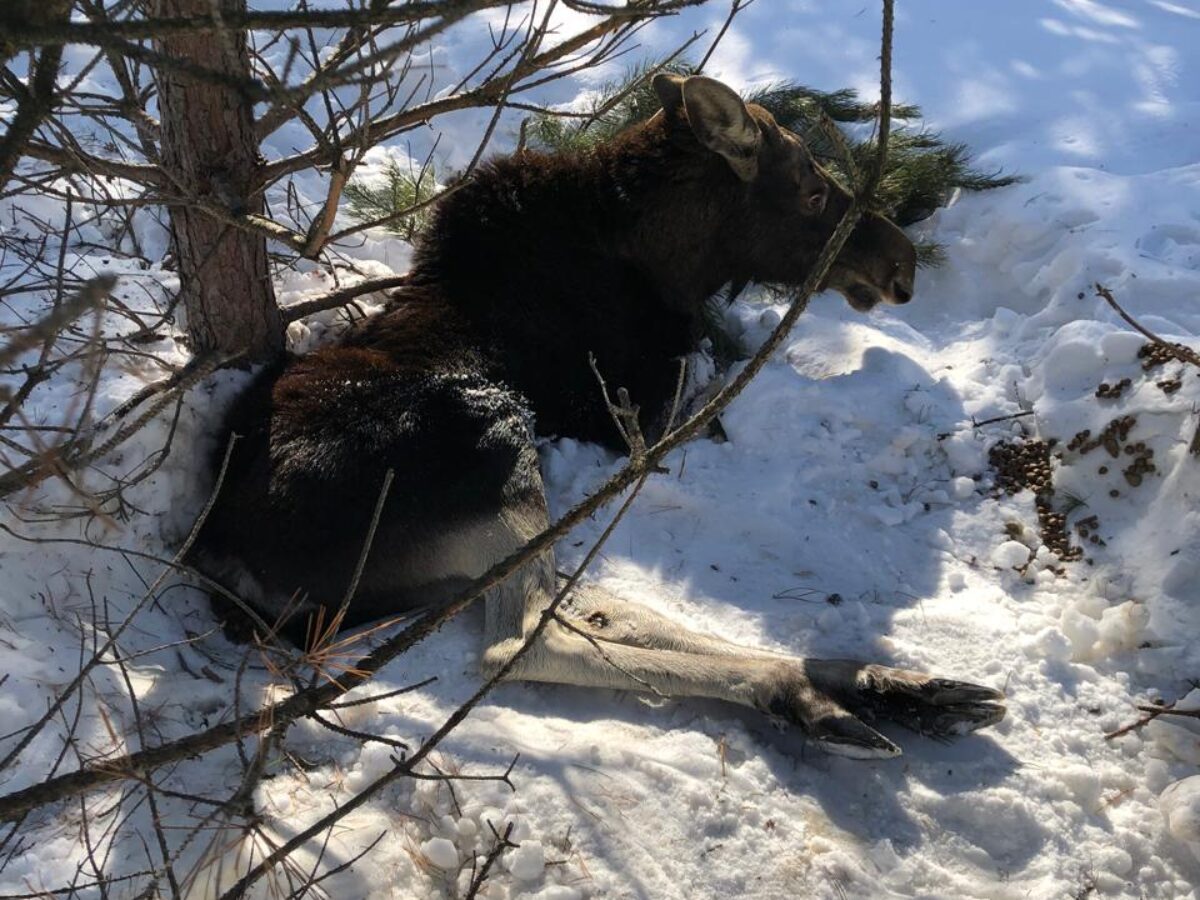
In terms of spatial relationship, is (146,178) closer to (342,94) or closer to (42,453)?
(42,453)

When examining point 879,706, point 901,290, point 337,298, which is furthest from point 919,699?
point 337,298

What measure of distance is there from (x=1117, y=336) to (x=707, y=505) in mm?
2191

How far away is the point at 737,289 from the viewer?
18.8 feet

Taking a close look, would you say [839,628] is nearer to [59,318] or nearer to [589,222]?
[589,222]

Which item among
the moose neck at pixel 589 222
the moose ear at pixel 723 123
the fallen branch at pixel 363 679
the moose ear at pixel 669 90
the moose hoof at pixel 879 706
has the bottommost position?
the moose hoof at pixel 879 706

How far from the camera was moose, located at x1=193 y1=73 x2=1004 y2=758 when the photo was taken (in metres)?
3.82

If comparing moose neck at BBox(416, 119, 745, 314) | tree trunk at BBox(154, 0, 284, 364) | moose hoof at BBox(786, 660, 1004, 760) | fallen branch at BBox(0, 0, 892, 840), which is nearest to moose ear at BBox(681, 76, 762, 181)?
moose neck at BBox(416, 119, 745, 314)

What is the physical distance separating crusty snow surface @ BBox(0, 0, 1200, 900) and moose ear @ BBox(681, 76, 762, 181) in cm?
119

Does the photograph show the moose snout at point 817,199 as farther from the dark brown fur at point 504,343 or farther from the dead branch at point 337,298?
the dead branch at point 337,298

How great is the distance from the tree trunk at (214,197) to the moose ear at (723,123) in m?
2.06

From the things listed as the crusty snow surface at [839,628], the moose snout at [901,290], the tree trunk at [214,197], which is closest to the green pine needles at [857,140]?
the crusty snow surface at [839,628]

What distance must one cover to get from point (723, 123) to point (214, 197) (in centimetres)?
245

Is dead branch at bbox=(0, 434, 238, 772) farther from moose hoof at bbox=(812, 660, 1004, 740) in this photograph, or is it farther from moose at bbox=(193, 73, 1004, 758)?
moose hoof at bbox=(812, 660, 1004, 740)

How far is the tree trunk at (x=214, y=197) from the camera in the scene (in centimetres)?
375
